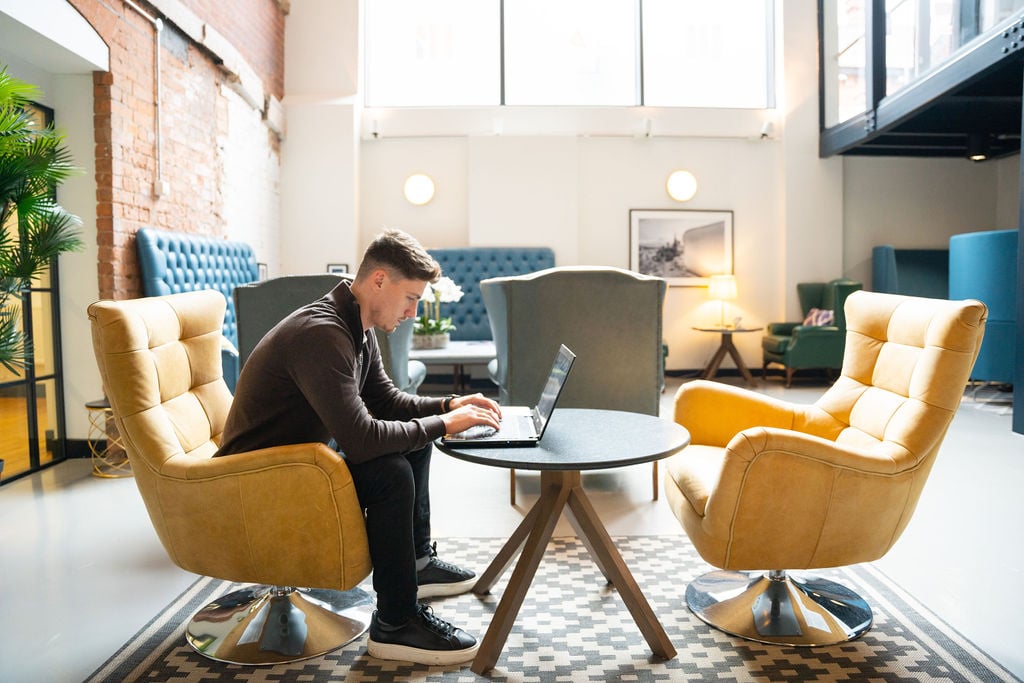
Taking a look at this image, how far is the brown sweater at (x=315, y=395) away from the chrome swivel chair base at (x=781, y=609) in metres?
1.07

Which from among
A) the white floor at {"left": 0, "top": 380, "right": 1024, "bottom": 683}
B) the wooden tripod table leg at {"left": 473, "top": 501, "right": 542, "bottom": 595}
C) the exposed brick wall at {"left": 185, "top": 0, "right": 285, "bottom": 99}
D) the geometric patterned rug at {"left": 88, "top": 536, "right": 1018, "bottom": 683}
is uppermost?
the exposed brick wall at {"left": 185, "top": 0, "right": 285, "bottom": 99}

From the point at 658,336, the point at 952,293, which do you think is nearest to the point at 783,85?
the point at 952,293

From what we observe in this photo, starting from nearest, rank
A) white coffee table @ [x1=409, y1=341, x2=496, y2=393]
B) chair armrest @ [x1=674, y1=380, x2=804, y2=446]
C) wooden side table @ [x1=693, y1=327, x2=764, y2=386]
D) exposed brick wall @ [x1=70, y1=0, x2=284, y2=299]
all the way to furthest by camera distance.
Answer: chair armrest @ [x1=674, y1=380, x2=804, y2=446] → exposed brick wall @ [x1=70, y1=0, x2=284, y2=299] → white coffee table @ [x1=409, y1=341, x2=496, y2=393] → wooden side table @ [x1=693, y1=327, x2=764, y2=386]

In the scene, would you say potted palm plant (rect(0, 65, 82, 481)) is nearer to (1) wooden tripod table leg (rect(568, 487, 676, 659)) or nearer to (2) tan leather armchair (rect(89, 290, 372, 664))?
(2) tan leather armchair (rect(89, 290, 372, 664))

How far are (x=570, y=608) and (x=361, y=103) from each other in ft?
22.1

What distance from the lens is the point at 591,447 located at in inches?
80.6

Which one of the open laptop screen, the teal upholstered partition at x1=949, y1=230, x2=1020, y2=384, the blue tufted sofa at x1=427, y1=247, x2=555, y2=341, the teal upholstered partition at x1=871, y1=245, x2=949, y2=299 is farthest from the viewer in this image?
the teal upholstered partition at x1=871, y1=245, x2=949, y2=299

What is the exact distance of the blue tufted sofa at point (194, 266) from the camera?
4512mm

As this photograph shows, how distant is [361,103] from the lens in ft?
26.1

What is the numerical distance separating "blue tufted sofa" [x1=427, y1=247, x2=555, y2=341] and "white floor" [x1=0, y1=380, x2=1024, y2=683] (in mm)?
3311

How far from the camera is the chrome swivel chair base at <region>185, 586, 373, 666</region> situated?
6.86ft

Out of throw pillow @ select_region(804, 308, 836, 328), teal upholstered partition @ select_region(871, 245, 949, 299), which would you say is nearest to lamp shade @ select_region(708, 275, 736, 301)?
throw pillow @ select_region(804, 308, 836, 328)

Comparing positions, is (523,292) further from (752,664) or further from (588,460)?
(752,664)

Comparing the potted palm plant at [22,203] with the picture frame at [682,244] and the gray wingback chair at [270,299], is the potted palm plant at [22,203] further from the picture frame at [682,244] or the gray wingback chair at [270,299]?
the picture frame at [682,244]
